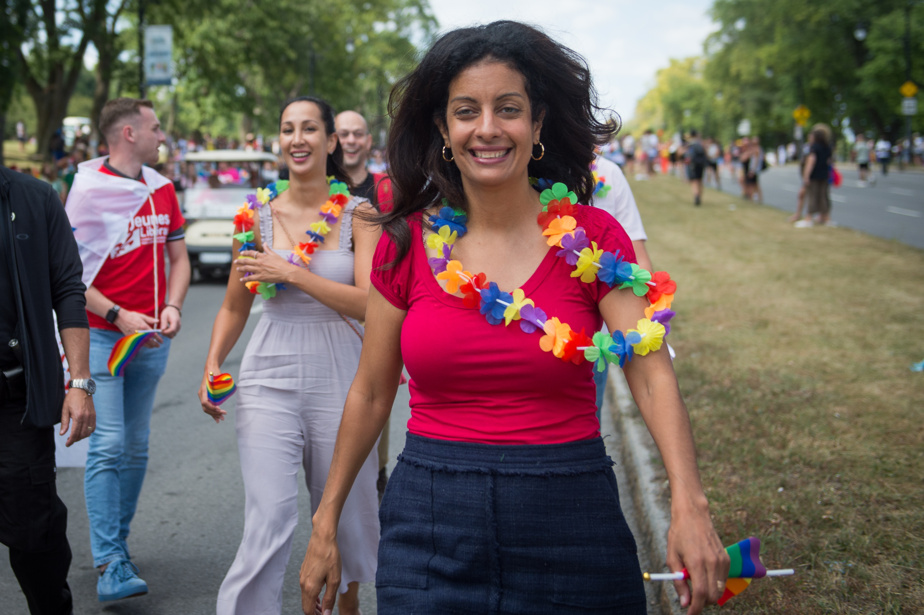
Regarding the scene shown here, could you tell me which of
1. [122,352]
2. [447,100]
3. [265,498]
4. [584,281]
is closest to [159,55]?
[122,352]

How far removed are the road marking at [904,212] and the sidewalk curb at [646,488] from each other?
729 inches

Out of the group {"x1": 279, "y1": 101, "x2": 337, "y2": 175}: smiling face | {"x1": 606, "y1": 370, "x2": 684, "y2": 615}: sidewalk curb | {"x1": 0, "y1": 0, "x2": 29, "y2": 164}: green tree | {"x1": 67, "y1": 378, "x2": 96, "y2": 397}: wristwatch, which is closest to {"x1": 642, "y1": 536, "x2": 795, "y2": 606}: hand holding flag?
{"x1": 606, "y1": 370, "x2": 684, "y2": 615}: sidewalk curb

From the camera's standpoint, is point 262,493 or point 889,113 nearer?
point 262,493

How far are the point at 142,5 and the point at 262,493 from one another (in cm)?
2340

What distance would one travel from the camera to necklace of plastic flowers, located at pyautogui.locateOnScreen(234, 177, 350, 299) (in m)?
3.69

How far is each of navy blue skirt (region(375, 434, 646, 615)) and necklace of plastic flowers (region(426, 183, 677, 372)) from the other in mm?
243

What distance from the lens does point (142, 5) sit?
2362 centimetres

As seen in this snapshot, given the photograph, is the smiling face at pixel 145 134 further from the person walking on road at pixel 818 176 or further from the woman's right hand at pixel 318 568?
the person walking on road at pixel 818 176

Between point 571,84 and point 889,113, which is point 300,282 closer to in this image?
point 571,84

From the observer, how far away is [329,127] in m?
4.15

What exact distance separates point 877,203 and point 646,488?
24454mm

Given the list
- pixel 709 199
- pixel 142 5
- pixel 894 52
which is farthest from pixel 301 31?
pixel 894 52

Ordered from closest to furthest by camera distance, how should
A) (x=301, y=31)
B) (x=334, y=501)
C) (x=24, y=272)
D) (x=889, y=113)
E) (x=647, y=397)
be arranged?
(x=647, y=397)
(x=334, y=501)
(x=24, y=272)
(x=301, y=31)
(x=889, y=113)

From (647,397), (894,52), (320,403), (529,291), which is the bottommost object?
(320,403)
